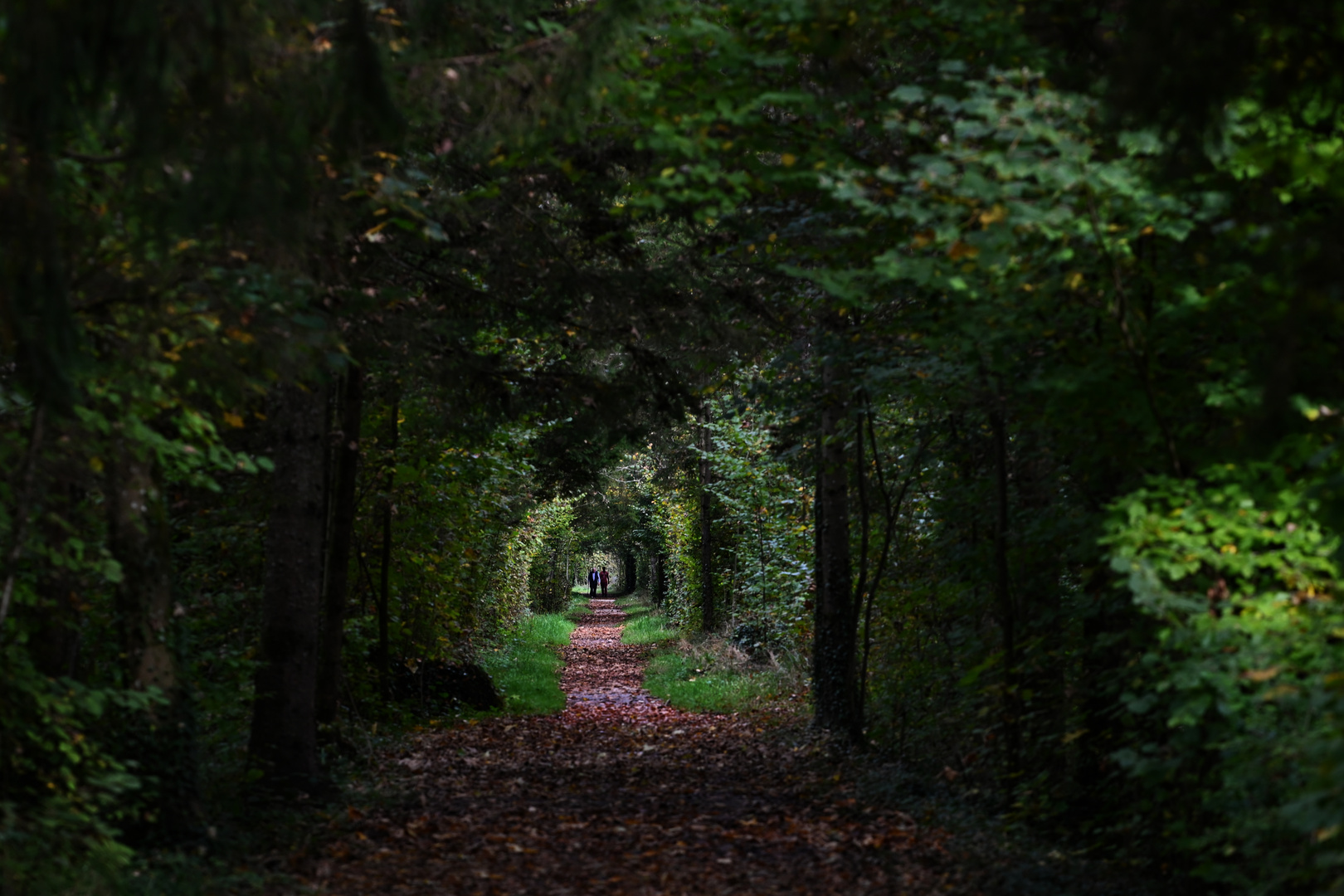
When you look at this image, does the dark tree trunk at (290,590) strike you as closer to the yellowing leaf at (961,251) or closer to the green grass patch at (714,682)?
the yellowing leaf at (961,251)

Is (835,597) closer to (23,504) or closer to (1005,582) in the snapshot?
(1005,582)

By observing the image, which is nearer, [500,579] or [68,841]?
[68,841]

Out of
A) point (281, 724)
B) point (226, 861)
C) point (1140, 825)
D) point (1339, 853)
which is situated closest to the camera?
point (1339, 853)

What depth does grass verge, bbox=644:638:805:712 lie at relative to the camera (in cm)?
1498

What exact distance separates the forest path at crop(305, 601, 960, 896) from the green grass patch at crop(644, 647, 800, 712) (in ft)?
7.39

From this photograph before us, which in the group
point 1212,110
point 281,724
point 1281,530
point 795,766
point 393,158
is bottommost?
point 795,766

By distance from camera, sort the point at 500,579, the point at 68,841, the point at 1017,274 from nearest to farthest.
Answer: the point at 68,841 < the point at 1017,274 < the point at 500,579

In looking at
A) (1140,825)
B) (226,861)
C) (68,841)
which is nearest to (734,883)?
(1140,825)

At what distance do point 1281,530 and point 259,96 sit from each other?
497 cm

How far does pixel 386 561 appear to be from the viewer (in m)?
12.6

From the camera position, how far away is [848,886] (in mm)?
6176

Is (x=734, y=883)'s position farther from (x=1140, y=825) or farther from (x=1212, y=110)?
(x=1212, y=110)

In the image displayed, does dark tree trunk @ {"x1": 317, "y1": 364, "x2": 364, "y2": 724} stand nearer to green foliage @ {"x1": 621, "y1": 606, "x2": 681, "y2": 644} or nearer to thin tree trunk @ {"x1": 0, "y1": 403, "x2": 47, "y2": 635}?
thin tree trunk @ {"x1": 0, "y1": 403, "x2": 47, "y2": 635}

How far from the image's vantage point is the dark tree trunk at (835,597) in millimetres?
10930
